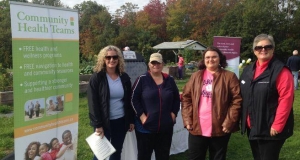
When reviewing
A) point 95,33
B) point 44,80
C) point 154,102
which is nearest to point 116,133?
point 154,102

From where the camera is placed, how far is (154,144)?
3307mm

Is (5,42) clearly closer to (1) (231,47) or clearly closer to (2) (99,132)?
(1) (231,47)

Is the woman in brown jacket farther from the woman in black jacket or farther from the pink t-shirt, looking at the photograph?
the woman in black jacket

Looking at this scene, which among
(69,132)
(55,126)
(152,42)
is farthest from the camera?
(152,42)

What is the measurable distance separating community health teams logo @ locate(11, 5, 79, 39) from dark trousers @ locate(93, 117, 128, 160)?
3.57ft

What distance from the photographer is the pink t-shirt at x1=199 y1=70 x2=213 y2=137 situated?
9.57ft

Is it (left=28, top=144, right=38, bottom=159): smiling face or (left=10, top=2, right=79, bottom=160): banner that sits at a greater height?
(left=10, top=2, right=79, bottom=160): banner

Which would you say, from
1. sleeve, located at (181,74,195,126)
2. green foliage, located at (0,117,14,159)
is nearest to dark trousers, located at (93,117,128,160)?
sleeve, located at (181,74,195,126)

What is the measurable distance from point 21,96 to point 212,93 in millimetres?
1843

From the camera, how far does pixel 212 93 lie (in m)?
2.89

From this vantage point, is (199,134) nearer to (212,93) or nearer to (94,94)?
(212,93)

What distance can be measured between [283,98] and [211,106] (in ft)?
2.18

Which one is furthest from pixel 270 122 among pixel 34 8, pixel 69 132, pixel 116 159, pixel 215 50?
pixel 34 8

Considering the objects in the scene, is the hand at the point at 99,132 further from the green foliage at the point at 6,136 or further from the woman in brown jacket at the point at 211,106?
the green foliage at the point at 6,136
